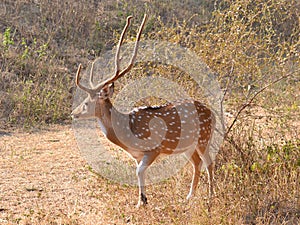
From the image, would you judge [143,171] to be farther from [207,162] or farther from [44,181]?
[44,181]

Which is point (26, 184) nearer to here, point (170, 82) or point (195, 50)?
point (170, 82)

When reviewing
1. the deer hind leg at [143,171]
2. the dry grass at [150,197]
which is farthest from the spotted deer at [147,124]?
the dry grass at [150,197]

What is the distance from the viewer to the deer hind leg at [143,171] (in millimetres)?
6195

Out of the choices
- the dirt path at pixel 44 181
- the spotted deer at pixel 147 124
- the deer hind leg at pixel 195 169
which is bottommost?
the dirt path at pixel 44 181

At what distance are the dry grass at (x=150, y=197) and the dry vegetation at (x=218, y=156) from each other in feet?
0.04

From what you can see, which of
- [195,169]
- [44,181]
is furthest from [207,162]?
[44,181]

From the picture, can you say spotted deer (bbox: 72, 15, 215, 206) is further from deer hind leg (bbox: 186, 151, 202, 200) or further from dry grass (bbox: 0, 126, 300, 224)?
dry grass (bbox: 0, 126, 300, 224)

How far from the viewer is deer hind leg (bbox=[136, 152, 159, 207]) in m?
6.20

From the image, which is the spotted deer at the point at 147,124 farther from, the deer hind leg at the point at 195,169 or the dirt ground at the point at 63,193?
the dirt ground at the point at 63,193

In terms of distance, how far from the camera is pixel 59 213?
6.32 metres

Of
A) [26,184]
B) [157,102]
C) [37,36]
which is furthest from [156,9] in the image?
[26,184]

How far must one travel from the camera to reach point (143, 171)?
244 inches

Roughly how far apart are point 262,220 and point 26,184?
3603mm

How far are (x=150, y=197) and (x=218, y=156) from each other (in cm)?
116
